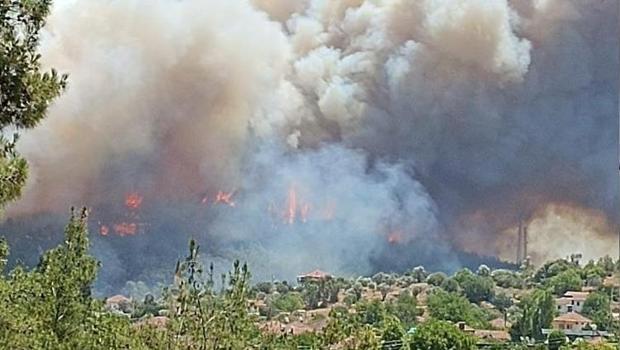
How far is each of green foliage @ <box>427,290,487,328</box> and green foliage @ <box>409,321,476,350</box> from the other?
0.44 ft

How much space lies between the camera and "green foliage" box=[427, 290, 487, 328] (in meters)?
5.37

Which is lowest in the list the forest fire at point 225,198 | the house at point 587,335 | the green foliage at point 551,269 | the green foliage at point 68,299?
the green foliage at point 68,299

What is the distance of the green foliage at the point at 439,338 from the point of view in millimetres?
5066

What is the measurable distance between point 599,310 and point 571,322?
25.1 inches

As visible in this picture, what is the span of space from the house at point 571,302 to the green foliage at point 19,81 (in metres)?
3.42

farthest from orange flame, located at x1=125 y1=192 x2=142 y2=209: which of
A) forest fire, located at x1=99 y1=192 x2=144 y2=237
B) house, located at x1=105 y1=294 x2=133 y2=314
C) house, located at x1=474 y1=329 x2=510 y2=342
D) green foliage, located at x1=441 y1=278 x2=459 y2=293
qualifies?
house, located at x1=474 y1=329 x2=510 y2=342

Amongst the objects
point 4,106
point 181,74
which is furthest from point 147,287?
point 4,106

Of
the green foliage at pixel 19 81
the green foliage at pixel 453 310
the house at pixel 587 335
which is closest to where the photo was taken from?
the green foliage at pixel 19 81

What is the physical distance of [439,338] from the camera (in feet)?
16.9

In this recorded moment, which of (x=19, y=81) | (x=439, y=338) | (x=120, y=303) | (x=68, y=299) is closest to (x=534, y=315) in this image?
(x=439, y=338)

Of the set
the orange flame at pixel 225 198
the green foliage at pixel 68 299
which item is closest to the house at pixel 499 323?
the orange flame at pixel 225 198

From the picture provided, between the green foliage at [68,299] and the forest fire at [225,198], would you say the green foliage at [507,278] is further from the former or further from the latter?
the green foliage at [68,299]

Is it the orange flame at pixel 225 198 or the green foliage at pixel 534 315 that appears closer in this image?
the green foliage at pixel 534 315

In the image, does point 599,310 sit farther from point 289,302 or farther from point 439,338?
point 289,302
